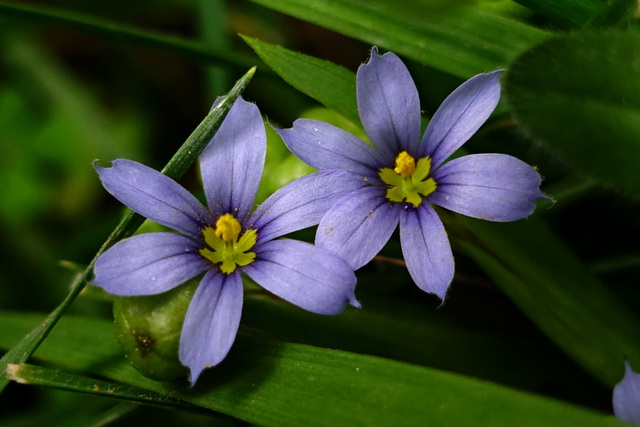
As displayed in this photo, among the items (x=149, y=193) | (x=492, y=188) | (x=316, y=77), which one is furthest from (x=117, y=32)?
(x=492, y=188)

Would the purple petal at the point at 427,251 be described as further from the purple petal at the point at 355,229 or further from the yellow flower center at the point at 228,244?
the yellow flower center at the point at 228,244

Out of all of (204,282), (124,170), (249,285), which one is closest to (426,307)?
(249,285)

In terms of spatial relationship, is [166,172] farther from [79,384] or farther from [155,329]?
[79,384]

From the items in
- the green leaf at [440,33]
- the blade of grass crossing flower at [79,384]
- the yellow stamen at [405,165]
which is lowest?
the blade of grass crossing flower at [79,384]

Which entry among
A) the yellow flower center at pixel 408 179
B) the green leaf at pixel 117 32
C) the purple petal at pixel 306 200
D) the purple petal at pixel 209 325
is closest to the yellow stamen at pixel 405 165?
the yellow flower center at pixel 408 179

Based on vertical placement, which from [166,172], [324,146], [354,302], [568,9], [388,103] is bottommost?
→ [354,302]

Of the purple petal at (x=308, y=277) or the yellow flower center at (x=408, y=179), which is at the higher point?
the yellow flower center at (x=408, y=179)
